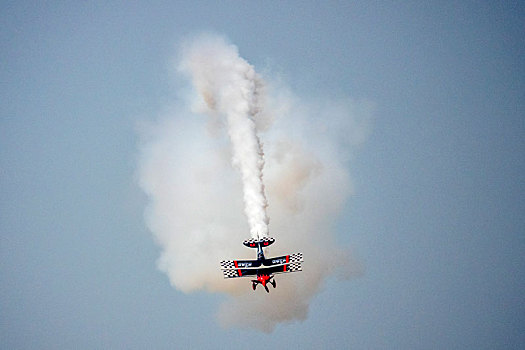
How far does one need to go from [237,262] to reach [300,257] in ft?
31.0

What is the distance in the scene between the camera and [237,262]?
554 feet

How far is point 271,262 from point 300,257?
177 inches

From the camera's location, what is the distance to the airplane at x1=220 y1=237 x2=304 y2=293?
168250 millimetres

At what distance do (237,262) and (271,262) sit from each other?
5060 mm

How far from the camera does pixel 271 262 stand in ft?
554

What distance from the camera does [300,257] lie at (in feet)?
550

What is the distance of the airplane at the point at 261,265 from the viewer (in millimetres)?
168250

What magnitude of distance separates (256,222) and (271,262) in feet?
20.9

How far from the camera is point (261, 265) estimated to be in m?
169
